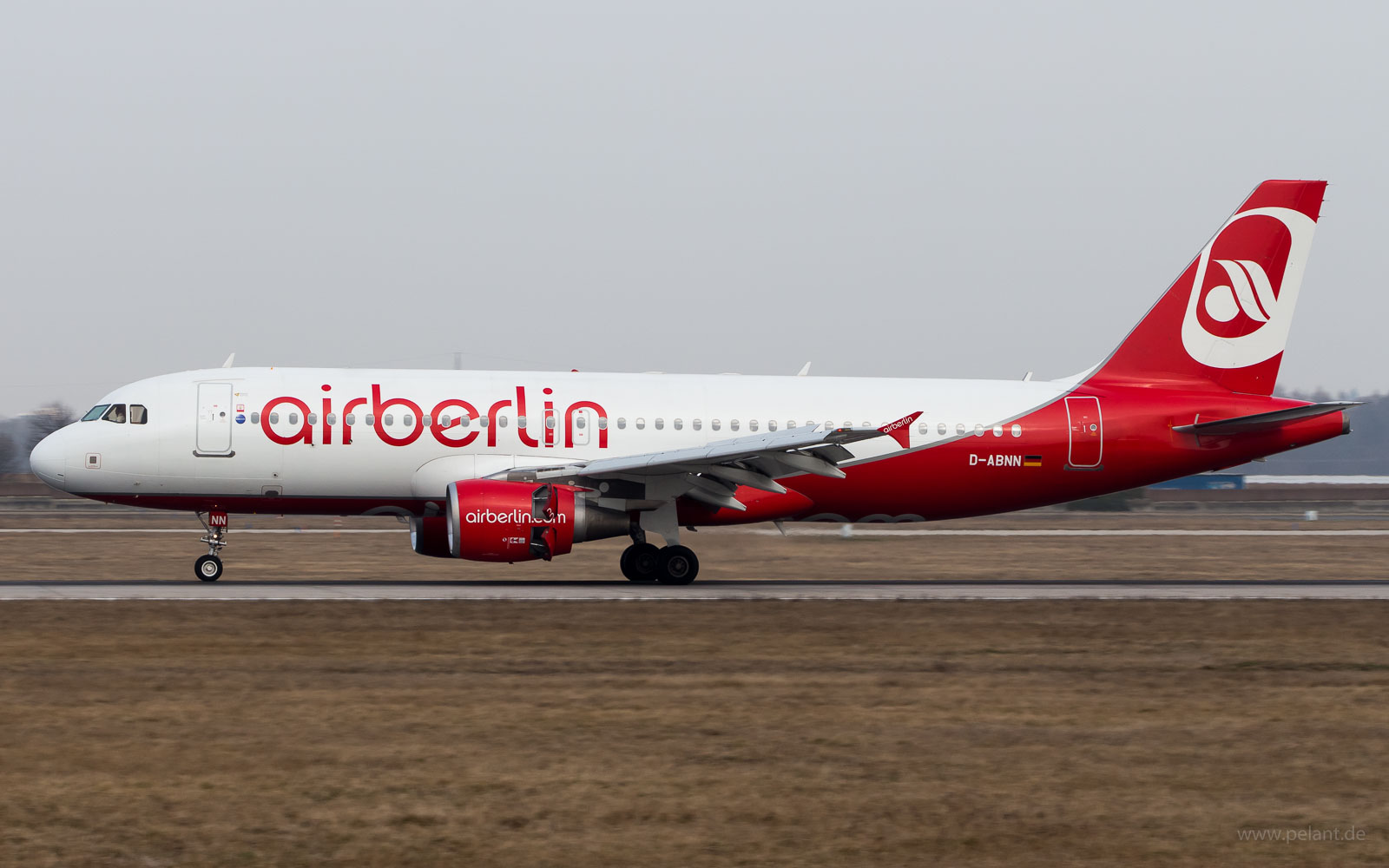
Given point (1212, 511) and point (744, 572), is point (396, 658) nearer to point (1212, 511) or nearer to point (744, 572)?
point (744, 572)

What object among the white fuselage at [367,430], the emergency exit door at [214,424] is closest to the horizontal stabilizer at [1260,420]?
the white fuselage at [367,430]

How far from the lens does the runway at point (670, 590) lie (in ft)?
74.4

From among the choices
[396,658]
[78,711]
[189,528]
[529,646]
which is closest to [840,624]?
[529,646]

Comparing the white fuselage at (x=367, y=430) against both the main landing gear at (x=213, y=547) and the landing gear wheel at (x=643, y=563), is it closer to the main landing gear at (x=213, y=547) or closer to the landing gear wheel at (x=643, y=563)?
the main landing gear at (x=213, y=547)

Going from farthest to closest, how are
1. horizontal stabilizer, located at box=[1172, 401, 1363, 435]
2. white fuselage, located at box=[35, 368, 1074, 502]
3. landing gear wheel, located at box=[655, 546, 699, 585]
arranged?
horizontal stabilizer, located at box=[1172, 401, 1363, 435]
landing gear wheel, located at box=[655, 546, 699, 585]
white fuselage, located at box=[35, 368, 1074, 502]

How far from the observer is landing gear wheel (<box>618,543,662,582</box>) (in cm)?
2656

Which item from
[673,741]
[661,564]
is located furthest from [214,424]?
[673,741]

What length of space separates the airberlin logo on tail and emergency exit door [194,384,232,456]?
19.5 meters

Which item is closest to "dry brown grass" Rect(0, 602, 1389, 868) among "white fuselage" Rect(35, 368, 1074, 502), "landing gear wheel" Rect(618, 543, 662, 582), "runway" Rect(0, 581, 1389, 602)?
"runway" Rect(0, 581, 1389, 602)

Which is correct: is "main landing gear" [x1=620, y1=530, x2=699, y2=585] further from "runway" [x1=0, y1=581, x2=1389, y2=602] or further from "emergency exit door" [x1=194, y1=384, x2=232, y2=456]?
"emergency exit door" [x1=194, y1=384, x2=232, y2=456]

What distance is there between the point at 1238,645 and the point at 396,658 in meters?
10.7

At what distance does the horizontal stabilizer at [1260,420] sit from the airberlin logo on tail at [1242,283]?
1.65 meters

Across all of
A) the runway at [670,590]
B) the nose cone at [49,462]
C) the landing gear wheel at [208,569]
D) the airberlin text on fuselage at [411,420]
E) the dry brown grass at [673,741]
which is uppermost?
the airberlin text on fuselage at [411,420]

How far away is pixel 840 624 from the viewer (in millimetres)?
19609
